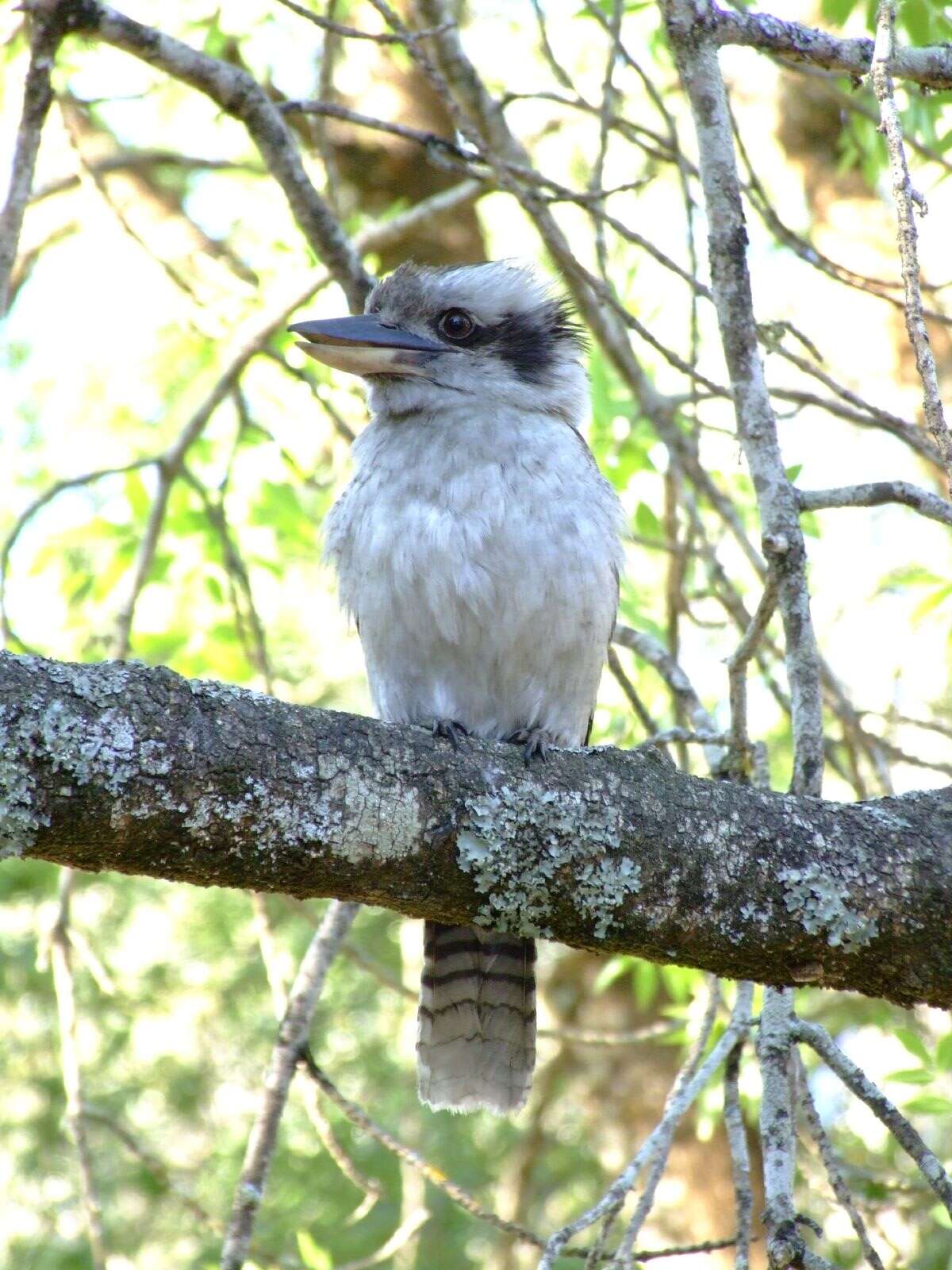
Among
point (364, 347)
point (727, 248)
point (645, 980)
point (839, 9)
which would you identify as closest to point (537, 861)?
point (727, 248)

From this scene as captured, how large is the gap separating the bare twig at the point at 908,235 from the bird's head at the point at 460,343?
1.57 m

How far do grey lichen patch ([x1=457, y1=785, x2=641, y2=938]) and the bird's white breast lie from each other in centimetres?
117

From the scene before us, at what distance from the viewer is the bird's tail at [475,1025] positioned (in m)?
3.37

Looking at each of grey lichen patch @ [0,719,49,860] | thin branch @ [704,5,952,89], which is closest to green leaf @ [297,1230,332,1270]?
grey lichen patch @ [0,719,49,860]

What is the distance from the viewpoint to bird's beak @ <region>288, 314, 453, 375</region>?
3.45 meters

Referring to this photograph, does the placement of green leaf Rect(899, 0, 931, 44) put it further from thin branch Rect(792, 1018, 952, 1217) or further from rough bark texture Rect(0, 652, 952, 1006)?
thin branch Rect(792, 1018, 952, 1217)

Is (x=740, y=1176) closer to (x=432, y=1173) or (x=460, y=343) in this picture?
(x=432, y=1173)

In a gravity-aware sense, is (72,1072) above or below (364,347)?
below

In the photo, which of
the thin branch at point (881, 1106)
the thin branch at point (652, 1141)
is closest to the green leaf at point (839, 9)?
the thin branch at point (652, 1141)

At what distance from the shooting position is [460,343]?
3.69m

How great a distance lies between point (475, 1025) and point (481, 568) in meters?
1.11

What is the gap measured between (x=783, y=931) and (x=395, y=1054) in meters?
5.05

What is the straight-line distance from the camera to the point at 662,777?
82.1 inches

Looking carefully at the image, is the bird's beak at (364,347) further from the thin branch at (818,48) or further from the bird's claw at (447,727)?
the thin branch at (818,48)
